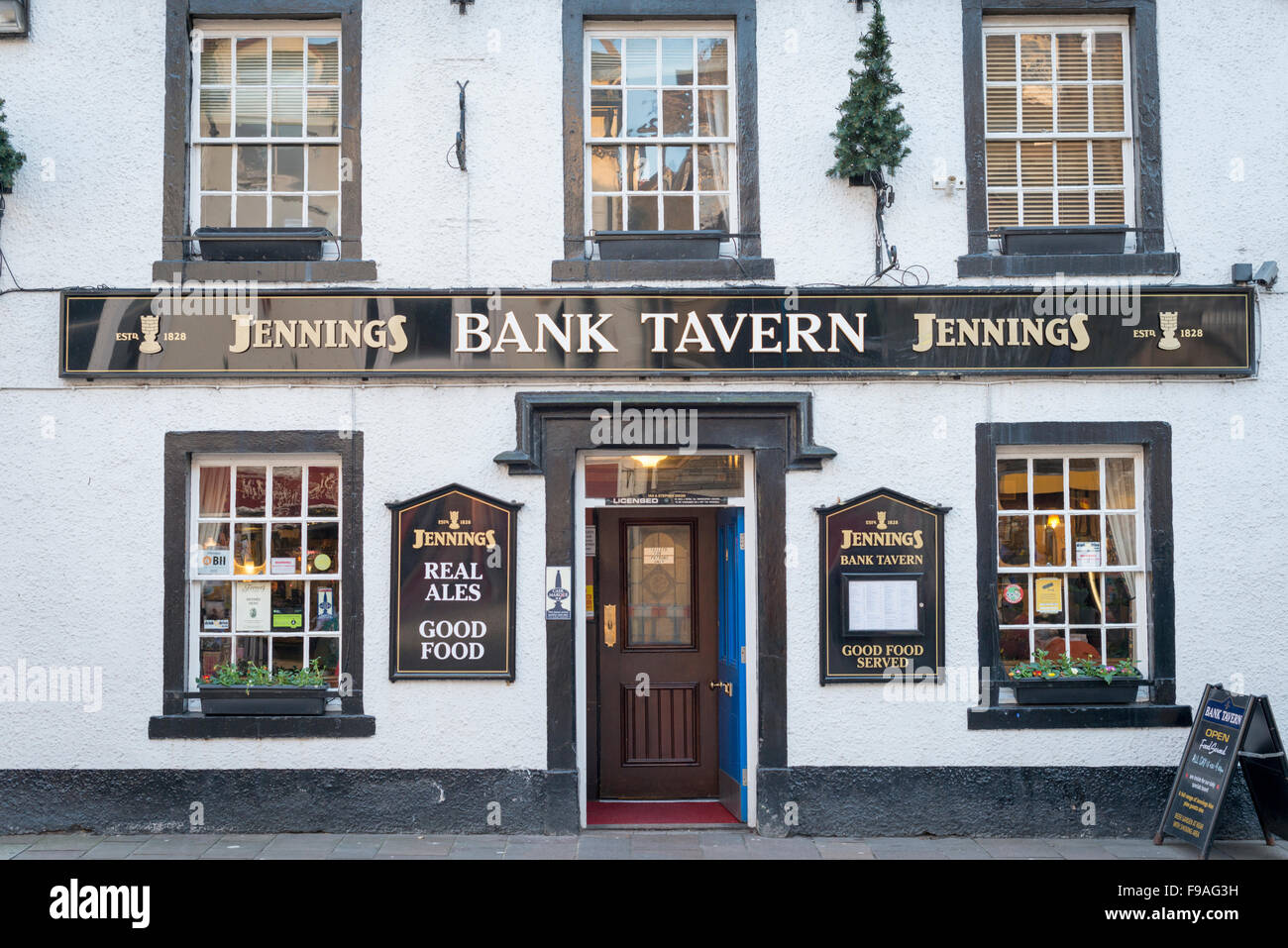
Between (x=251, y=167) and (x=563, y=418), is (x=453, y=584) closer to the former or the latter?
(x=563, y=418)

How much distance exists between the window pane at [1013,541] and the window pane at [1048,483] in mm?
177

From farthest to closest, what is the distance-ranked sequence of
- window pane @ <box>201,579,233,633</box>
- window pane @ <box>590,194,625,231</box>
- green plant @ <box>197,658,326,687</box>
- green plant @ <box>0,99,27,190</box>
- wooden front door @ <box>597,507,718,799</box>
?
1. wooden front door @ <box>597,507,718,799</box>
2. window pane @ <box>590,194,625,231</box>
3. window pane @ <box>201,579,233,633</box>
4. green plant @ <box>197,658,326,687</box>
5. green plant @ <box>0,99,27,190</box>

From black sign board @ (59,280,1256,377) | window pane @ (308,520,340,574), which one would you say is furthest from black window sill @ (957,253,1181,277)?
window pane @ (308,520,340,574)

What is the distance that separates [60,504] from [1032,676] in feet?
23.3

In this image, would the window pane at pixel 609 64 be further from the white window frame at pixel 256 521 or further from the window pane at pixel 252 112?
the white window frame at pixel 256 521

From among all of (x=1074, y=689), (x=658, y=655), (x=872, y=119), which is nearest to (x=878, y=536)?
(x=1074, y=689)

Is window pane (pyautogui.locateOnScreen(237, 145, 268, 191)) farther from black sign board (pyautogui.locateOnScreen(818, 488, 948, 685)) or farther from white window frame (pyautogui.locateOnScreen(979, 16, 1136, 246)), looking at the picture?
white window frame (pyautogui.locateOnScreen(979, 16, 1136, 246))

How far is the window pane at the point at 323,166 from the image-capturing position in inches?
326

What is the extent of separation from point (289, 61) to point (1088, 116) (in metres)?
6.06

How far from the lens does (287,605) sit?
8.13 m

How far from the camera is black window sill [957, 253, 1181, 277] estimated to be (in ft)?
26.4

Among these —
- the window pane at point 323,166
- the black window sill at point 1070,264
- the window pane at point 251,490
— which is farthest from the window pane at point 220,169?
the black window sill at point 1070,264

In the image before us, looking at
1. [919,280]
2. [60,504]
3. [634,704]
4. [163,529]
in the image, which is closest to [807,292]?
[919,280]

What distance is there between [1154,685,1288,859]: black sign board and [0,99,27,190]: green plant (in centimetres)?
917
